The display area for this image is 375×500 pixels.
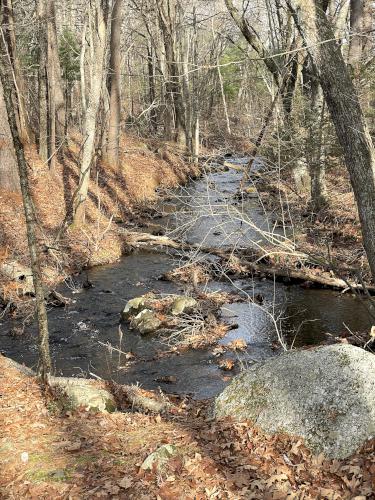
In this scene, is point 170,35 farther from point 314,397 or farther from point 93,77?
point 314,397

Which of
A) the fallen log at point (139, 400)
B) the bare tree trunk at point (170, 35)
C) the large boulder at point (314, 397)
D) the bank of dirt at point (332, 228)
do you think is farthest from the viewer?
the bare tree trunk at point (170, 35)

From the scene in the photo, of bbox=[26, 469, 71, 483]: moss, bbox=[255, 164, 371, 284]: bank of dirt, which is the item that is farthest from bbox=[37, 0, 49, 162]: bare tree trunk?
bbox=[26, 469, 71, 483]: moss

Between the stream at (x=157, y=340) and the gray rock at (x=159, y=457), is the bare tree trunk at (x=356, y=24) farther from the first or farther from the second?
the gray rock at (x=159, y=457)

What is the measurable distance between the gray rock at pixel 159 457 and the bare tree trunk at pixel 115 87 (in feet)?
58.0

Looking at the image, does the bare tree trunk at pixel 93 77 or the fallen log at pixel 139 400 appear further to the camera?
the bare tree trunk at pixel 93 77

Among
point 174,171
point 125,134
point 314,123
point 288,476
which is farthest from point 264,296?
point 125,134

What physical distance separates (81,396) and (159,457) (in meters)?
2.00

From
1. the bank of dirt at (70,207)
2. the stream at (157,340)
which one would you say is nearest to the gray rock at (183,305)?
the stream at (157,340)

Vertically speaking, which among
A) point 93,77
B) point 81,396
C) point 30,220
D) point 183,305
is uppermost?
point 93,77

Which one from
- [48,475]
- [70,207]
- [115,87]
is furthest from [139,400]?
[115,87]

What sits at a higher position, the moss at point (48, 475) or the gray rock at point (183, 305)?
the moss at point (48, 475)

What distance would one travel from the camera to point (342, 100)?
6547mm

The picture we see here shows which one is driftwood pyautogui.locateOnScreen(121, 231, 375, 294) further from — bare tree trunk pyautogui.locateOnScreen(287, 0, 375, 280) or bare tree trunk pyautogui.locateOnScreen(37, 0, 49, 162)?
bare tree trunk pyautogui.locateOnScreen(37, 0, 49, 162)

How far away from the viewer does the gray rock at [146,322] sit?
34.5 ft
